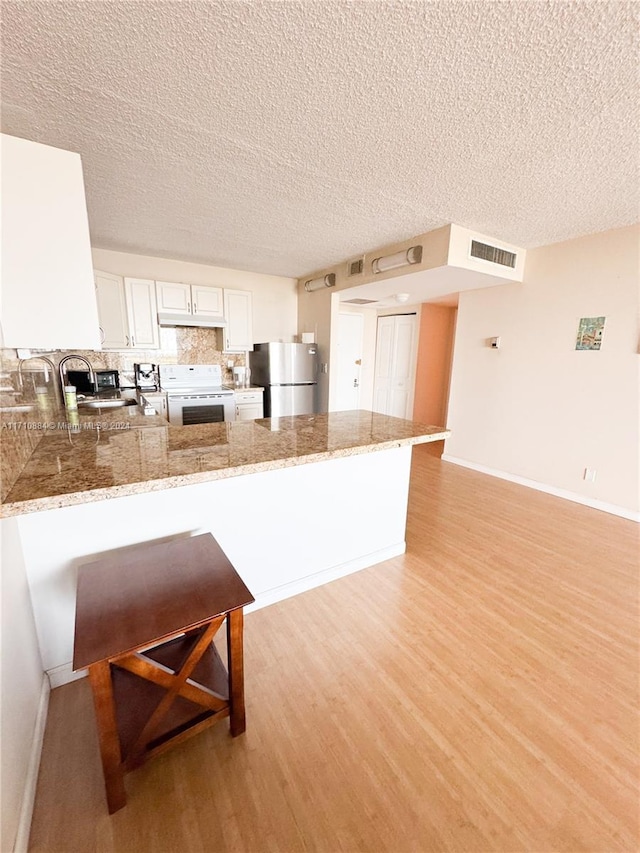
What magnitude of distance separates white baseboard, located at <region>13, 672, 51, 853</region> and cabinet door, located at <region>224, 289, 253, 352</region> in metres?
3.67

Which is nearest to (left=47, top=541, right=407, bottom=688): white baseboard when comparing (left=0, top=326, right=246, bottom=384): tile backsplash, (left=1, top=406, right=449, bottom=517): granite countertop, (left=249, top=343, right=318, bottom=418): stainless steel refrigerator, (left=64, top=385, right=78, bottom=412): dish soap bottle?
(left=1, top=406, right=449, bottom=517): granite countertop

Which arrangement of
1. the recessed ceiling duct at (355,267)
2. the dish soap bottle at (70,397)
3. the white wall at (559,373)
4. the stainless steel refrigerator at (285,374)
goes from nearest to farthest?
1. the dish soap bottle at (70,397)
2. the white wall at (559,373)
3. the recessed ceiling duct at (355,267)
4. the stainless steel refrigerator at (285,374)

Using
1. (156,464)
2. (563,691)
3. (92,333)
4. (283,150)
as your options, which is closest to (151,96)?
(283,150)

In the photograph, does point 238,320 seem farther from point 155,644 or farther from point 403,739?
point 403,739

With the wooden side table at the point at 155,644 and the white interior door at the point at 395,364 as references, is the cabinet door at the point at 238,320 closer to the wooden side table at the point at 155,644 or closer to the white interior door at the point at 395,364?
the white interior door at the point at 395,364

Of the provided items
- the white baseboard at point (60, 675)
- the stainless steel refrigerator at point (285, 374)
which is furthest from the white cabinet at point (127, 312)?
the white baseboard at point (60, 675)

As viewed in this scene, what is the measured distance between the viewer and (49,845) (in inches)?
37.6

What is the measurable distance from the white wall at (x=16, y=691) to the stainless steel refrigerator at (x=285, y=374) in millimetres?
3304

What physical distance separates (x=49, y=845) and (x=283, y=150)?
115 inches

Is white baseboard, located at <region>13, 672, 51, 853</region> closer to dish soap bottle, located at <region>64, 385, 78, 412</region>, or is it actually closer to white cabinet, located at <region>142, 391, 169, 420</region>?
dish soap bottle, located at <region>64, 385, 78, 412</region>

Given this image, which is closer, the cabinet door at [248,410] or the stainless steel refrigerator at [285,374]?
the cabinet door at [248,410]

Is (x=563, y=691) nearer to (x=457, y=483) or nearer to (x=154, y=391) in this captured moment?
(x=457, y=483)

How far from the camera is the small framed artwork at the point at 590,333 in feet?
10.0

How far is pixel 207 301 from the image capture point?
4125 millimetres
